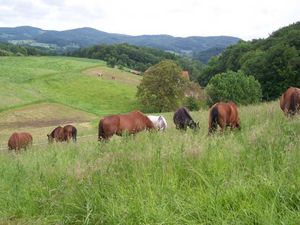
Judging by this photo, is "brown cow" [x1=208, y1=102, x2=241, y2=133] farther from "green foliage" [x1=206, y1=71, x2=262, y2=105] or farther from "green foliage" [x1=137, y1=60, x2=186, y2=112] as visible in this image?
"green foliage" [x1=137, y1=60, x2=186, y2=112]

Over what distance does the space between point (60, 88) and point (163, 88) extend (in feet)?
73.9

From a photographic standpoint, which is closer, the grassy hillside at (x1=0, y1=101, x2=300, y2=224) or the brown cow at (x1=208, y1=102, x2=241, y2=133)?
the grassy hillside at (x1=0, y1=101, x2=300, y2=224)

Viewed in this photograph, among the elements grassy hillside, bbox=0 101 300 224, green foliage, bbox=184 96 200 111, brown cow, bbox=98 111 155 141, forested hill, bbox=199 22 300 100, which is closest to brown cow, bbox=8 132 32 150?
brown cow, bbox=98 111 155 141

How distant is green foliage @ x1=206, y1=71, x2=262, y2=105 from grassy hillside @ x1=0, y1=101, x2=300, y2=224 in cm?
5299

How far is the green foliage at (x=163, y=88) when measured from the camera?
205 feet

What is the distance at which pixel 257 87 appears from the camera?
57.8 meters

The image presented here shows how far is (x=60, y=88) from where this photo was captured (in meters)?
Answer: 76.1

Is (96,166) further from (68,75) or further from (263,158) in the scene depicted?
(68,75)

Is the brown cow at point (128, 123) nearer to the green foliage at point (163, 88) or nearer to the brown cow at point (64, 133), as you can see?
the brown cow at point (64, 133)

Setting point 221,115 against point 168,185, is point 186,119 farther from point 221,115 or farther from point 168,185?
point 168,185

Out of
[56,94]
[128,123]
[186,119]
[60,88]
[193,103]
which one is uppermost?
[186,119]

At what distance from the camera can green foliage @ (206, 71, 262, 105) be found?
5750cm

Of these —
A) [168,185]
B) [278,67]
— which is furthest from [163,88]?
[168,185]

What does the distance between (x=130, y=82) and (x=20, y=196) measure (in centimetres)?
8261
